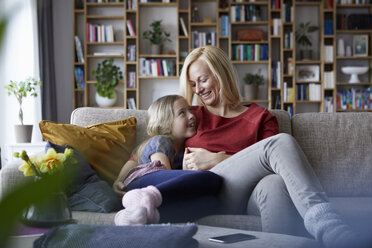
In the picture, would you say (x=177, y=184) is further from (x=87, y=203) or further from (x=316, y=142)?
(x=316, y=142)

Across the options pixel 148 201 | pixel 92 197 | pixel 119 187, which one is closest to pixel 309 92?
pixel 119 187

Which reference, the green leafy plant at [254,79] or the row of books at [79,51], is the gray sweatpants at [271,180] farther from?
the row of books at [79,51]

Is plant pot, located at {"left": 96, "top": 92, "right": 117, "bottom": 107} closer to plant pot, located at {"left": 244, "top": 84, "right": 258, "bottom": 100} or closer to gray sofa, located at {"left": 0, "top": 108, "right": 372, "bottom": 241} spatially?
plant pot, located at {"left": 244, "top": 84, "right": 258, "bottom": 100}

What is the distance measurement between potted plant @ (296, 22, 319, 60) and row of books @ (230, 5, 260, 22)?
23.2 inches

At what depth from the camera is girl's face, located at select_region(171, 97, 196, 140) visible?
6.93 feet

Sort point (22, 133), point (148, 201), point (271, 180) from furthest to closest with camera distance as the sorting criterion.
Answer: point (22, 133), point (271, 180), point (148, 201)

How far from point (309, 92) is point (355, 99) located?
0.59 metres

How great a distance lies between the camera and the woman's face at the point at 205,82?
221cm

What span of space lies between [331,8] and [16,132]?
13.5 feet

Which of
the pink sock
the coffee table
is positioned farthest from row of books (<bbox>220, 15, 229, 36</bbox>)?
the coffee table

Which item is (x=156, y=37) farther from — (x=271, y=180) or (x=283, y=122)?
(x=271, y=180)

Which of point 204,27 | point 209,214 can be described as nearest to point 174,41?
point 204,27

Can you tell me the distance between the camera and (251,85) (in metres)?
5.48

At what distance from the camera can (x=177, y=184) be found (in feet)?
4.90
